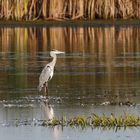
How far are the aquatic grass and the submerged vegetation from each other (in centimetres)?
2335

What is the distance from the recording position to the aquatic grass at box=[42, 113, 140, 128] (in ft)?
39.5

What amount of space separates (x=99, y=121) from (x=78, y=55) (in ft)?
39.7

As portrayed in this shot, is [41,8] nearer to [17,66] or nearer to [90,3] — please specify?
[90,3]

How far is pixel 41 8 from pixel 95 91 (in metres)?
20.6

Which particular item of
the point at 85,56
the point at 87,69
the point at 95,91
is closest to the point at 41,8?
the point at 85,56

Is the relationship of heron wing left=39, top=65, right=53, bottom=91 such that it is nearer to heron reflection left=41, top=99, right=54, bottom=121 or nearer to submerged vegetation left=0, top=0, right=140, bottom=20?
heron reflection left=41, top=99, right=54, bottom=121

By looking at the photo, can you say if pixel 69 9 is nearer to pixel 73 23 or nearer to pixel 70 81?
pixel 73 23

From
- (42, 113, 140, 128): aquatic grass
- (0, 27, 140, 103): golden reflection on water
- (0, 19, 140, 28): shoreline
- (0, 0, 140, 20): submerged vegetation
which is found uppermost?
(0, 0, 140, 20): submerged vegetation

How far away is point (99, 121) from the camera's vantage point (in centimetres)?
1215

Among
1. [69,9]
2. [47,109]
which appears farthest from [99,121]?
[69,9]

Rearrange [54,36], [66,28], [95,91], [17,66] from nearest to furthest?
[95,91], [17,66], [54,36], [66,28]

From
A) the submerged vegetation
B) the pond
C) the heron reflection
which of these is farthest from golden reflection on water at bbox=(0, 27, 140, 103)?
the heron reflection

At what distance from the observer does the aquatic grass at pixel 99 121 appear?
12.1 meters

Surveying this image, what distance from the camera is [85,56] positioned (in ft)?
77.8
